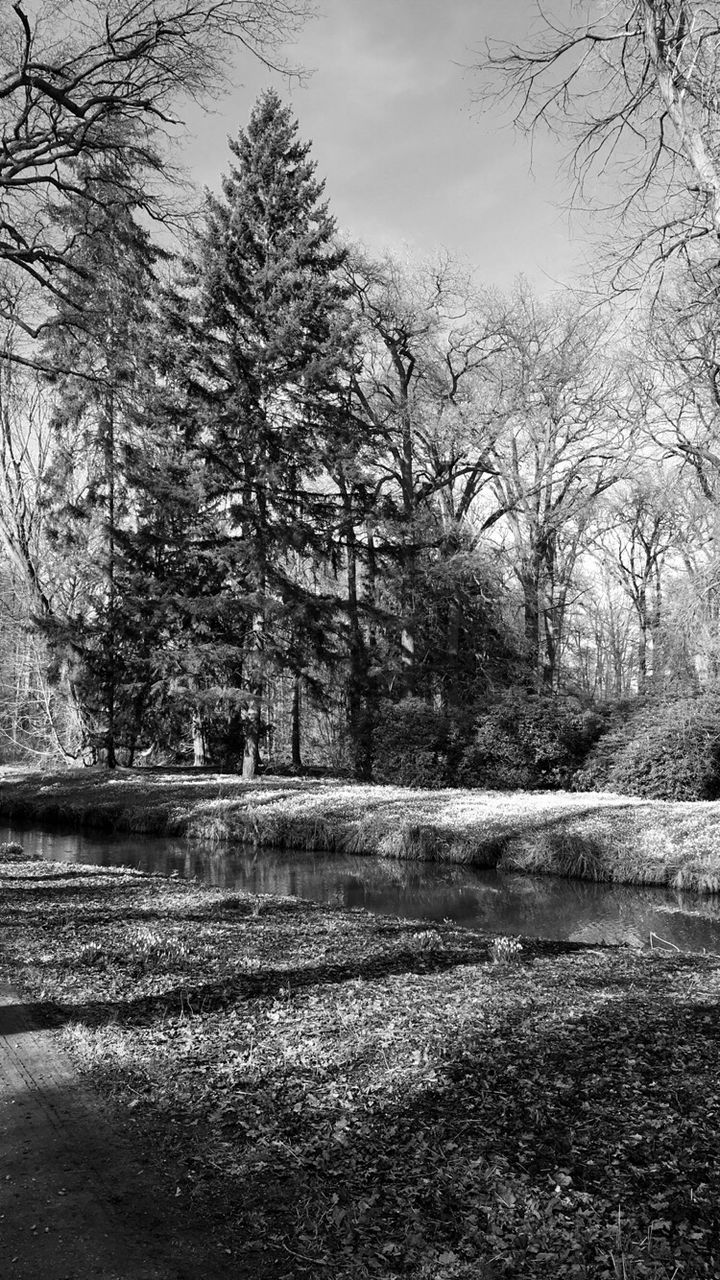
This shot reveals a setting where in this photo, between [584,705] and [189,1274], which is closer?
[189,1274]

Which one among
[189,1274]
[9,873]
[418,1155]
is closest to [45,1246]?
[189,1274]

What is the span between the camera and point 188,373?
890 inches

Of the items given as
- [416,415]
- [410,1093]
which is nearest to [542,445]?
[416,415]

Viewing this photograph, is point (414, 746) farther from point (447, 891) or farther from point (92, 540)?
point (92, 540)

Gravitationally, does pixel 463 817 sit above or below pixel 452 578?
below

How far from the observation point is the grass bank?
13.0m

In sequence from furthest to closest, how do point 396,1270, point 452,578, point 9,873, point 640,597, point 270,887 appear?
point 640,597, point 452,578, point 270,887, point 9,873, point 396,1270

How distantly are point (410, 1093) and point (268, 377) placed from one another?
2210 centimetres

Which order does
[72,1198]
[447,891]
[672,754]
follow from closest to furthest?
1. [72,1198]
2. [447,891]
3. [672,754]

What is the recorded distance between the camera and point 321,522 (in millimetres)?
24531

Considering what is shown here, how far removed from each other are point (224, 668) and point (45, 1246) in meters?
20.1

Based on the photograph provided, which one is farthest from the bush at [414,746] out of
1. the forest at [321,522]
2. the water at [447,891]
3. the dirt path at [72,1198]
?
the dirt path at [72,1198]

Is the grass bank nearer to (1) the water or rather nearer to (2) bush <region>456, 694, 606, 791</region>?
(1) the water

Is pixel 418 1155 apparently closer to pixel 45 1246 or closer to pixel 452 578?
pixel 45 1246
